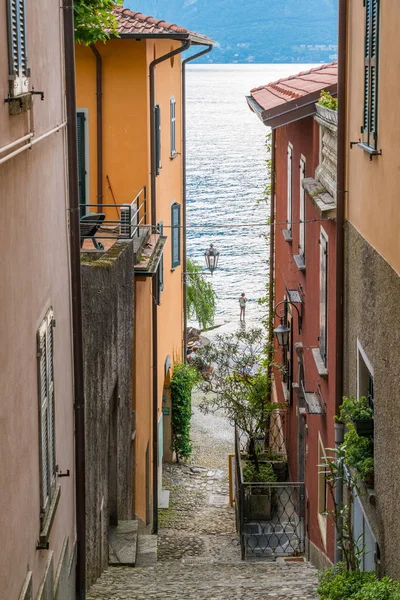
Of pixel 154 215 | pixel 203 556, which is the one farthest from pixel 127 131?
pixel 203 556

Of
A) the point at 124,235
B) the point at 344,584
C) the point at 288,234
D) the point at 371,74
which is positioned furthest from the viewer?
the point at 288,234

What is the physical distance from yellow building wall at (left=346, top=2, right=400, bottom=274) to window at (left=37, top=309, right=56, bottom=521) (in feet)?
8.32

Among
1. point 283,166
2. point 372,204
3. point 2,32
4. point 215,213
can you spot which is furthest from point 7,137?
point 215,213

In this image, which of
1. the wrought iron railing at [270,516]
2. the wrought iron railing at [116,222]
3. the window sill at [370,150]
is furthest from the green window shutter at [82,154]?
the window sill at [370,150]

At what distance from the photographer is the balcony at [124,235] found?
41.3 feet

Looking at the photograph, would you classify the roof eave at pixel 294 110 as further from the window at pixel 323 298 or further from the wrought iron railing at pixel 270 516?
the wrought iron railing at pixel 270 516

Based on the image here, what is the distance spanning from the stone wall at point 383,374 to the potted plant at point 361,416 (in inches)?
15.3

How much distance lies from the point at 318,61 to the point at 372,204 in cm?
19074

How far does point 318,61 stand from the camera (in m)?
193

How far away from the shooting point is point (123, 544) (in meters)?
12.8

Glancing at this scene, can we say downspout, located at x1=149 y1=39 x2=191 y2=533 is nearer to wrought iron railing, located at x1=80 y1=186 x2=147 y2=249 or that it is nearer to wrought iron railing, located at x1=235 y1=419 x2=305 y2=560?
wrought iron railing, located at x1=80 y1=186 x2=147 y2=249

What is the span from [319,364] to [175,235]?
389 inches

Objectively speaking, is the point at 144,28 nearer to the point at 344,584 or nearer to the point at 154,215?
the point at 154,215

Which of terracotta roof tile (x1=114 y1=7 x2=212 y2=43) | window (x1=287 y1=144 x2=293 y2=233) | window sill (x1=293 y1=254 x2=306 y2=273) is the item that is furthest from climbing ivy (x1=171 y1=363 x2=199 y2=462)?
terracotta roof tile (x1=114 y1=7 x2=212 y2=43)
